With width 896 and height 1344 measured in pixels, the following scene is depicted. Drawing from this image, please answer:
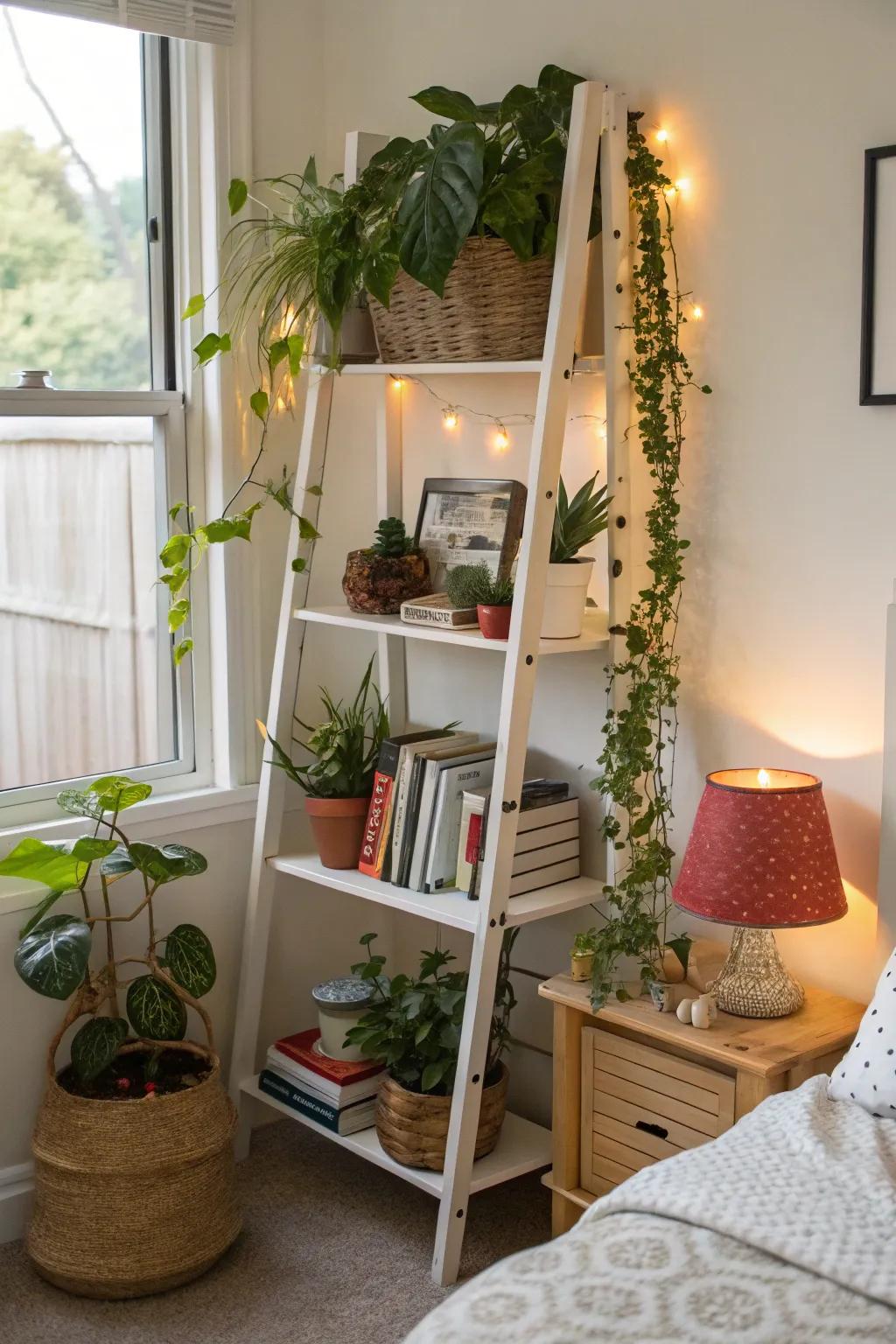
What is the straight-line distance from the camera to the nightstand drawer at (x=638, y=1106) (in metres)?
2.05

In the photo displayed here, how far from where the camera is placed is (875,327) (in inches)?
78.6

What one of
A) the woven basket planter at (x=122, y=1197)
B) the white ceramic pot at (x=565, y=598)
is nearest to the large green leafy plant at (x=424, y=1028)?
the woven basket planter at (x=122, y=1197)

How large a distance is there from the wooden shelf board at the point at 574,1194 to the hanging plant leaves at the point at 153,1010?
71cm

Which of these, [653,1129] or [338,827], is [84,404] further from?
[653,1129]

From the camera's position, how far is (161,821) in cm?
266

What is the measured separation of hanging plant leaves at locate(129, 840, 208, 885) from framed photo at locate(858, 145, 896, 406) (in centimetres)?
138

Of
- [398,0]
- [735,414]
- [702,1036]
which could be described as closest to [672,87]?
[735,414]

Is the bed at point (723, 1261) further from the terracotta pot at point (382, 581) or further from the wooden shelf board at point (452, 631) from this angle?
the terracotta pot at point (382, 581)

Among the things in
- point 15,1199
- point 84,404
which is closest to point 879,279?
point 84,404

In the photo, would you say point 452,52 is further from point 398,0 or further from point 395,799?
point 395,799

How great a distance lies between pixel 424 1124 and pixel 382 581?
38.0 inches

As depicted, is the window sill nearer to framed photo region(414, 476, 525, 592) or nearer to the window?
the window

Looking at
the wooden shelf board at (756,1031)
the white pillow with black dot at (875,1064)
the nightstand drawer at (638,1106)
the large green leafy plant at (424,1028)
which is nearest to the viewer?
the white pillow with black dot at (875,1064)

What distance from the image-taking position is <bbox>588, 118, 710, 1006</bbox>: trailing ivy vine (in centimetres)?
221
